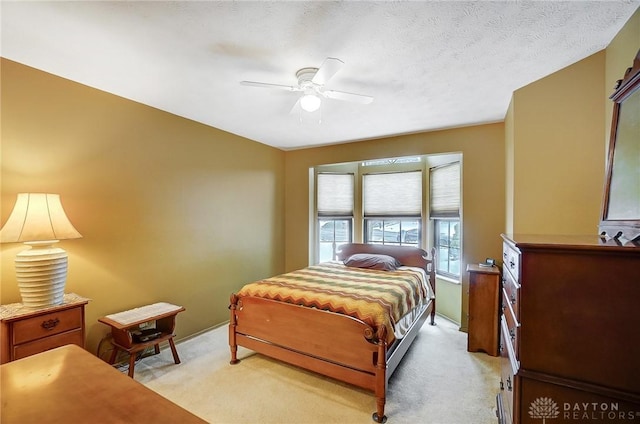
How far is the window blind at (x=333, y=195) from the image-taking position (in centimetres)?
504

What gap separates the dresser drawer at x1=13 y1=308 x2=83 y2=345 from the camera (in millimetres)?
1853

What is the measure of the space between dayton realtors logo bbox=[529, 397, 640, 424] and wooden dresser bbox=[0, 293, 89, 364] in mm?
2895

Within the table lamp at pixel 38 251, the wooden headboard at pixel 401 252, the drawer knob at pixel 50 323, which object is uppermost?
the table lamp at pixel 38 251

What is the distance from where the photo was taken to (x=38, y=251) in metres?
2.01

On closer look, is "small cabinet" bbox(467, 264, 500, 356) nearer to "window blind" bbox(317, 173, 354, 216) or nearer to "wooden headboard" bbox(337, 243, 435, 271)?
"wooden headboard" bbox(337, 243, 435, 271)

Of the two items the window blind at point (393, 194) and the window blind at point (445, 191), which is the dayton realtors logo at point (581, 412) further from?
the window blind at point (393, 194)

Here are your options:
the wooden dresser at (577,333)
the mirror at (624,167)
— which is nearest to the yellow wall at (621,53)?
the mirror at (624,167)

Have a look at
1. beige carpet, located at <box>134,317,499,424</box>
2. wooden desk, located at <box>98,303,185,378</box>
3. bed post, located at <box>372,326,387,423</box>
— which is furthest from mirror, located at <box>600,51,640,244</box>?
wooden desk, located at <box>98,303,185,378</box>

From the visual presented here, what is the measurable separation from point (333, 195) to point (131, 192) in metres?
3.09

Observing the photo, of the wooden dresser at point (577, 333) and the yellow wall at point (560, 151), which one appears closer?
the wooden dresser at point (577, 333)

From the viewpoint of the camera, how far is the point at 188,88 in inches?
100

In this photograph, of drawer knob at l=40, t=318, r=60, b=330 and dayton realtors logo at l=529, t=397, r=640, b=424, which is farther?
drawer knob at l=40, t=318, r=60, b=330

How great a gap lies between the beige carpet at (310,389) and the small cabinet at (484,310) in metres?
0.12

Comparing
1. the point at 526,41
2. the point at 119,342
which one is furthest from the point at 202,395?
the point at 526,41
